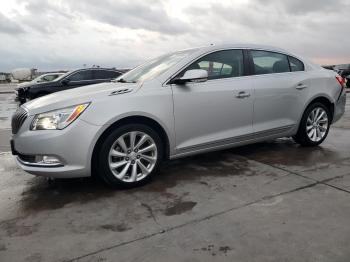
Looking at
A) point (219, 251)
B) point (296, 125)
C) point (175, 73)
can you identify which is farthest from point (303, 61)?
point (219, 251)

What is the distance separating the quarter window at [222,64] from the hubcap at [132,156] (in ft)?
3.25

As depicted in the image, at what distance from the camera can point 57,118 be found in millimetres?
3625

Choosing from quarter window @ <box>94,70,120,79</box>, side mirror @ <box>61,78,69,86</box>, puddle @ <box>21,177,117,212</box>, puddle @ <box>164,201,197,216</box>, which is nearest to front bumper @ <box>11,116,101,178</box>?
puddle @ <box>21,177,117,212</box>

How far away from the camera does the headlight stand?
3604 mm

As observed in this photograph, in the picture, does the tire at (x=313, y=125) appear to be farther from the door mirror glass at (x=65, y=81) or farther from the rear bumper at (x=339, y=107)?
the door mirror glass at (x=65, y=81)

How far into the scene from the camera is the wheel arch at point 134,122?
12.3 ft

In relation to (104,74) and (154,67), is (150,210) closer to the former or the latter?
(154,67)

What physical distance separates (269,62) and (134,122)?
2.28 metres

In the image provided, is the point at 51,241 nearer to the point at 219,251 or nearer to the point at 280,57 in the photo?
the point at 219,251

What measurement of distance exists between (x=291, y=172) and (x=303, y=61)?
6.53 ft

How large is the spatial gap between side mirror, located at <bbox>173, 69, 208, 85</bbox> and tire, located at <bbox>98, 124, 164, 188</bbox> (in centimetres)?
66

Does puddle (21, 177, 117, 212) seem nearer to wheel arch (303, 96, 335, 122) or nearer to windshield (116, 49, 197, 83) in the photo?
windshield (116, 49, 197, 83)

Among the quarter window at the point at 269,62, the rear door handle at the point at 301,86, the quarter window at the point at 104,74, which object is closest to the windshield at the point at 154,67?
the quarter window at the point at 269,62

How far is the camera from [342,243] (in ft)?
8.67
